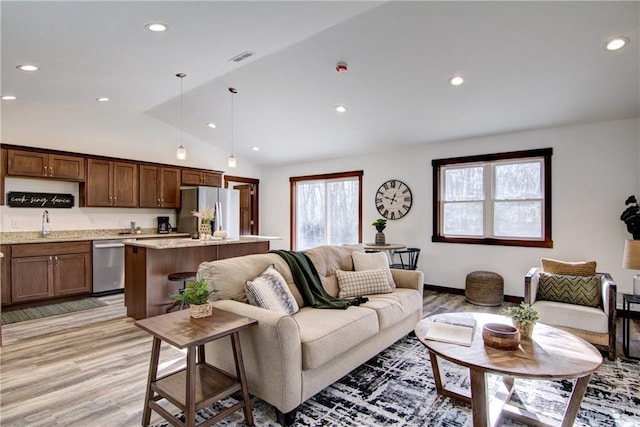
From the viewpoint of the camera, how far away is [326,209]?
23.2 feet

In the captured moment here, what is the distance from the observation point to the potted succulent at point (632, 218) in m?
3.72

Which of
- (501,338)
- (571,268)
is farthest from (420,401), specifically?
(571,268)

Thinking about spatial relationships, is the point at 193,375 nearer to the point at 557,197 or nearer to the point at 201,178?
the point at 557,197

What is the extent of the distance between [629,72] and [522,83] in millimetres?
895

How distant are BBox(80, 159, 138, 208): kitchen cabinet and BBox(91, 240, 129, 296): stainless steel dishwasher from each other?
0.69 metres

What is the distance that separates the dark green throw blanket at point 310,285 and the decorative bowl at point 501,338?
42.7 inches

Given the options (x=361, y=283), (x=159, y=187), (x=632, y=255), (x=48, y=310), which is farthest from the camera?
(x=159, y=187)

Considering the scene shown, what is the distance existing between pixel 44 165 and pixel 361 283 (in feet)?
15.7

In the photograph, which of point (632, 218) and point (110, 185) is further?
point (110, 185)

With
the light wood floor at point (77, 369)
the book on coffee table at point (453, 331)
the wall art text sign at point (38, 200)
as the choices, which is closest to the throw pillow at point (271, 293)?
the light wood floor at point (77, 369)

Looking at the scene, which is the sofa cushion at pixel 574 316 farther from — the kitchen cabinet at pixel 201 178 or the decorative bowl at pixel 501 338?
the kitchen cabinet at pixel 201 178

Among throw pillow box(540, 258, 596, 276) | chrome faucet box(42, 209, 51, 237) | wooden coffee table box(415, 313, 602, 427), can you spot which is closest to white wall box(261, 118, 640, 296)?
throw pillow box(540, 258, 596, 276)

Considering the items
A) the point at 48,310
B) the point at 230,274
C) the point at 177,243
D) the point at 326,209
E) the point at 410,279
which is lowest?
the point at 48,310

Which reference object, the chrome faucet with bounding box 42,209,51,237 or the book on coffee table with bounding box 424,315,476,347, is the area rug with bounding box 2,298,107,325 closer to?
the chrome faucet with bounding box 42,209,51,237
